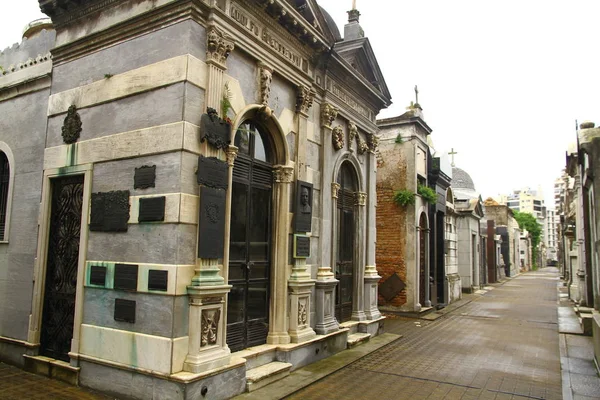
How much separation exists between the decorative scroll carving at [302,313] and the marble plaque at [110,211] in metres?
3.35

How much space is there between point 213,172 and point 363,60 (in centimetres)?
638

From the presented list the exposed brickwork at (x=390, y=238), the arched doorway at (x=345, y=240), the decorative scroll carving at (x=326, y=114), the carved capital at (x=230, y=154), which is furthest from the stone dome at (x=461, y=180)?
the carved capital at (x=230, y=154)

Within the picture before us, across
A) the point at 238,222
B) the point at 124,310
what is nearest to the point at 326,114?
the point at 238,222

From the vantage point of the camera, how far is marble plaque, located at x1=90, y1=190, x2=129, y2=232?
609cm

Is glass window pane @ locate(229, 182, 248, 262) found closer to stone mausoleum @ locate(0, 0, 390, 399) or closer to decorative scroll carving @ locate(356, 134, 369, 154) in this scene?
stone mausoleum @ locate(0, 0, 390, 399)

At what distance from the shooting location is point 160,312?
5559mm

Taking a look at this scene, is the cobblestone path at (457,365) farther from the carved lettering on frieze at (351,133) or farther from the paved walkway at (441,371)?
the carved lettering on frieze at (351,133)

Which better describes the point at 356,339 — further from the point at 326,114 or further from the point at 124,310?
the point at 124,310

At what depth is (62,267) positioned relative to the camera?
693 cm

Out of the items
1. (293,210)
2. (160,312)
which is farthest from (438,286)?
(160,312)

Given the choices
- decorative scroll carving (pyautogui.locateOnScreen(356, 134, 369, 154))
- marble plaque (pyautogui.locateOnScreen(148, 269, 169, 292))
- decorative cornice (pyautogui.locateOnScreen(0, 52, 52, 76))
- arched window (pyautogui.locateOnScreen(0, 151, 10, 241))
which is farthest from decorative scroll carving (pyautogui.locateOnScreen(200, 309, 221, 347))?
decorative scroll carving (pyautogui.locateOnScreen(356, 134, 369, 154))

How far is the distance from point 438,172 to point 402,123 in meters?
2.69

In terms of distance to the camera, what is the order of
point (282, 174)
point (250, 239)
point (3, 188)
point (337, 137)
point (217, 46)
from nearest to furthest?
point (217, 46), point (250, 239), point (282, 174), point (3, 188), point (337, 137)

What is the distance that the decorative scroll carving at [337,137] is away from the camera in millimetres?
9531
